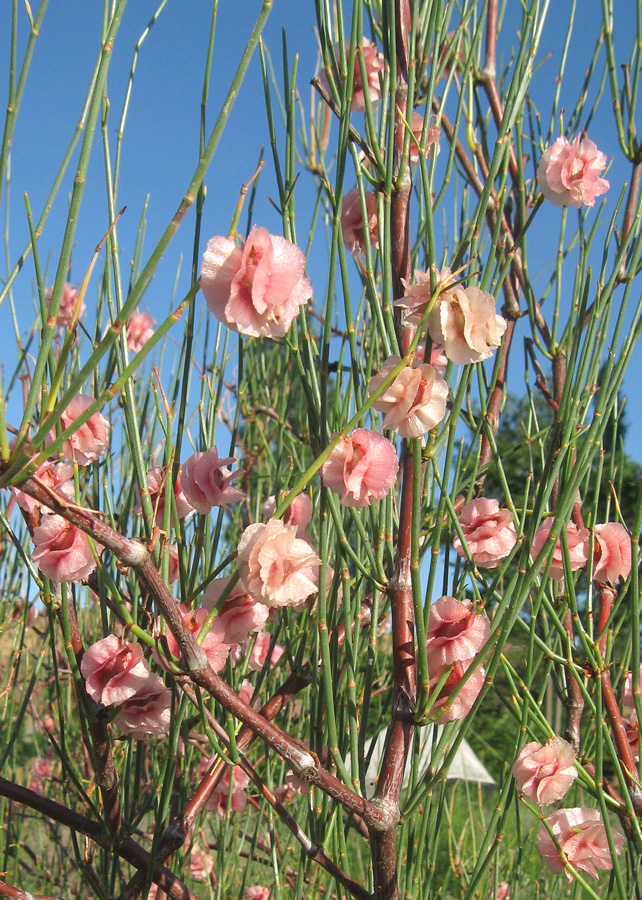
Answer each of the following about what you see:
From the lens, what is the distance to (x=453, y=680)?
68cm

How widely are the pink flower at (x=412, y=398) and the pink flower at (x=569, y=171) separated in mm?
492

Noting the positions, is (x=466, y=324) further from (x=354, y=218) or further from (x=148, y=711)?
(x=148, y=711)

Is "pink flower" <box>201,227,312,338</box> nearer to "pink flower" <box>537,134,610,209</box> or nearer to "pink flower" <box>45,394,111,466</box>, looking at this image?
"pink flower" <box>45,394,111,466</box>

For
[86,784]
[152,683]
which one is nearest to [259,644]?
[152,683]

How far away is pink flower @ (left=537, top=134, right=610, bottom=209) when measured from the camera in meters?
0.98

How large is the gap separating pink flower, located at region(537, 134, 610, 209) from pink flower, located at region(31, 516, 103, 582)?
2.46 ft

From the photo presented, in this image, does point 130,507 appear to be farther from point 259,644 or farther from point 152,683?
point 152,683

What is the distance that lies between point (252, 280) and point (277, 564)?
9.0 inches

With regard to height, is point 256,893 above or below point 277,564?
below

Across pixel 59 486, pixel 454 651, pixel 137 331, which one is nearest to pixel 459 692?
pixel 454 651

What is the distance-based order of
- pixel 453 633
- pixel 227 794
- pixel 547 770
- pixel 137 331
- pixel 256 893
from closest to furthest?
pixel 453 633 < pixel 547 770 < pixel 227 794 < pixel 256 893 < pixel 137 331

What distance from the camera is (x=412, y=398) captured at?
0.63 meters

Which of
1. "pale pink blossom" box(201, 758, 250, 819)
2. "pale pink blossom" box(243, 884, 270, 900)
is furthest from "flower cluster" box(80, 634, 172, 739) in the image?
"pale pink blossom" box(243, 884, 270, 900)

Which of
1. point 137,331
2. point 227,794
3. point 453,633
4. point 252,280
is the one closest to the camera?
point 252,280
